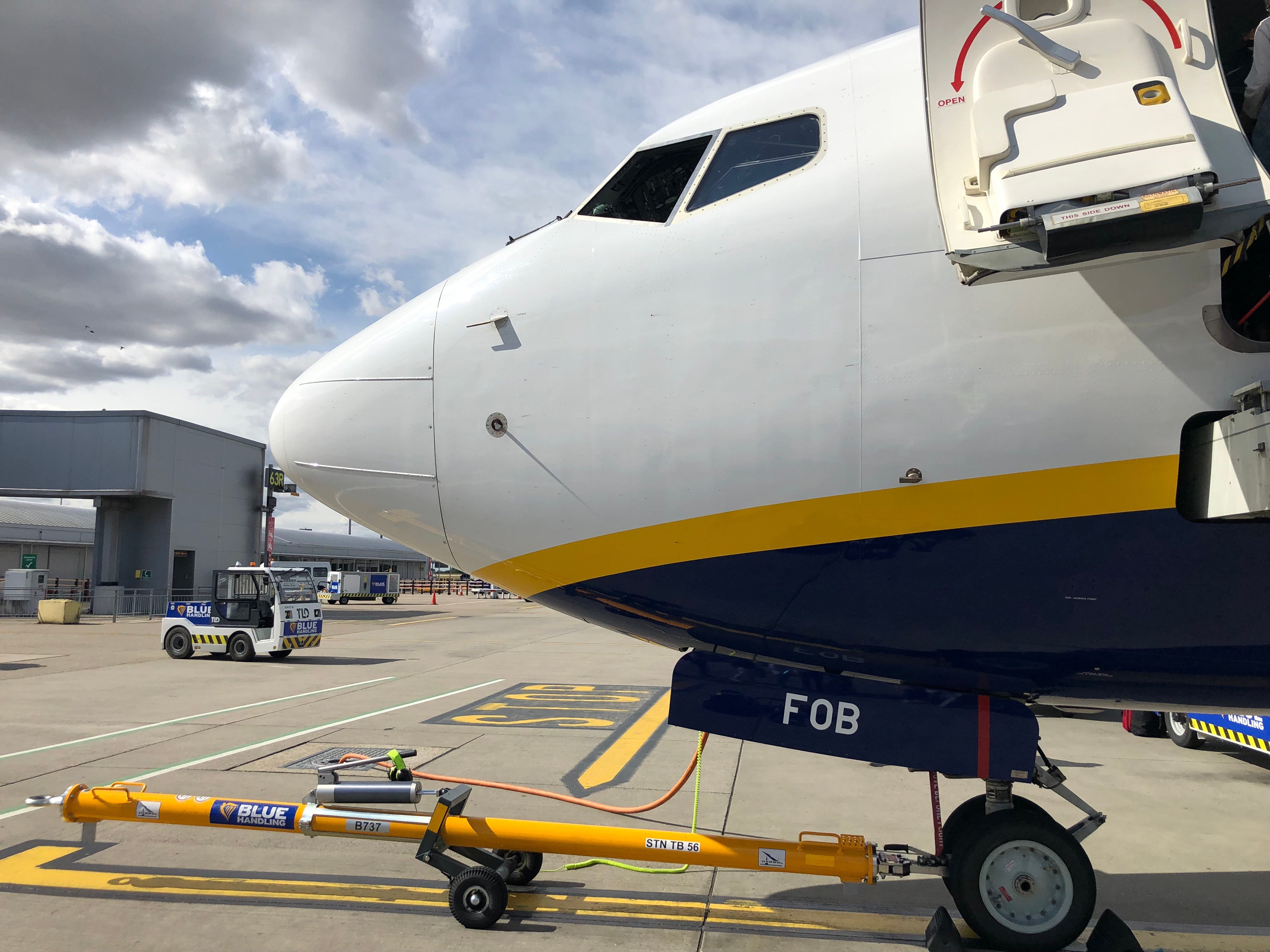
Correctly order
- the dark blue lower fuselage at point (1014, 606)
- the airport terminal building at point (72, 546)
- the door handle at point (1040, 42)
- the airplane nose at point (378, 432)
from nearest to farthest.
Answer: the door handle at point (1040, 42) → the dark blue lower fuselage at point (1014, 606) → the airplane nose at point (378, 432) → the airport terminal building at point (72, 546)

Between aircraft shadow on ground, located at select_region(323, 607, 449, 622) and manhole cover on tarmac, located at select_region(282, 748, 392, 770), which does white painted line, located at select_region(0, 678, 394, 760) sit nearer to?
manhole cover on tarmac, located at select_region(282, 748, 392, 770)

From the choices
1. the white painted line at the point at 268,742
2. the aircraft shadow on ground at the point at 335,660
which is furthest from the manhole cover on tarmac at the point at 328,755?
the aircraft shadow on ground at the point at 335,660

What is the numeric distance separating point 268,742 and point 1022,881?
27.3 feet

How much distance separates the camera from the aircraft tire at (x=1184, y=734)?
31.8 feet

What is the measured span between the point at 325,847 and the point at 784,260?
524 centimetres

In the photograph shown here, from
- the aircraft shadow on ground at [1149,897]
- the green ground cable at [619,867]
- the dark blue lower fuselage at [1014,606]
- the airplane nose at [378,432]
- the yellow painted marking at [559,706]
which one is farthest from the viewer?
the yellow painted marking at [559,706]

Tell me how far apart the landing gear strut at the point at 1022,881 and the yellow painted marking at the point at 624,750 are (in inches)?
107

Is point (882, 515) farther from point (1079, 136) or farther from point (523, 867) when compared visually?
point (523, 867)

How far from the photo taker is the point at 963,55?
3289 mm

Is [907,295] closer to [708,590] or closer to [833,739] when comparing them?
[708,590]

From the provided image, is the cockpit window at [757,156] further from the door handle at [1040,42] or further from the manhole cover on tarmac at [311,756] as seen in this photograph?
the manhole cover on tarmac at [311,756]

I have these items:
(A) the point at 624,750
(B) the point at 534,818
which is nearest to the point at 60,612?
(A) the point at 624,750

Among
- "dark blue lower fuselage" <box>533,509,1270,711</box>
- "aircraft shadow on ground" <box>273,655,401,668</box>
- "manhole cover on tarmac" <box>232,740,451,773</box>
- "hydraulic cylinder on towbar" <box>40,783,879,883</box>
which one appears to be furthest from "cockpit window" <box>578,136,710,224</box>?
"aircraft shadow on ground" <box>273,655,401,668</box>

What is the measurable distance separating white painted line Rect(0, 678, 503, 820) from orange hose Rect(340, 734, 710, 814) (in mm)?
1893
